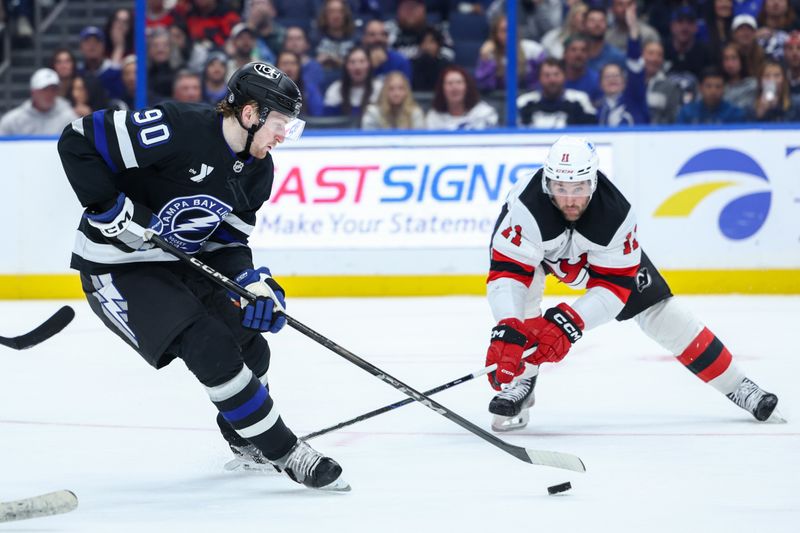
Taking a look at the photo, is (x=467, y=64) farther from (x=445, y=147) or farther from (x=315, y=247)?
(x=315, y=247)

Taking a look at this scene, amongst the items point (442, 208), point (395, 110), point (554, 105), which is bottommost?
point (442, 208)

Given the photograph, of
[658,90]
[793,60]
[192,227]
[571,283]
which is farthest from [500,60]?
[192,227]

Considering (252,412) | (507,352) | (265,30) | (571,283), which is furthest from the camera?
(265,30)

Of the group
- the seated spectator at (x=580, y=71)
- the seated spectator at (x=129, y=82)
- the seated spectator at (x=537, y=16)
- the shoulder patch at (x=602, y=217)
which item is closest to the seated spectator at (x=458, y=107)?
the seated spectator at (x=580, y=71)

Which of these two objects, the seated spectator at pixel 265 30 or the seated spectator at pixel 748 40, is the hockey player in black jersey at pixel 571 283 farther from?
the seated spectator at pixel 265 30

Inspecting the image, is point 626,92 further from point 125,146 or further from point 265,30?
point 125,146

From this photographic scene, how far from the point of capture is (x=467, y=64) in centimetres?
820

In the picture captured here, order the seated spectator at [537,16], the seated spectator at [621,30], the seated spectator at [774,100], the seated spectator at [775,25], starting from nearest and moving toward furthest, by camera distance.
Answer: the seated spectator at [774,100]
the seated spectator at [775,25]
the seated spectator at [621,30]
the seated spectator at [537,16]

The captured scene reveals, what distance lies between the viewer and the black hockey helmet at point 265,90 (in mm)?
3162

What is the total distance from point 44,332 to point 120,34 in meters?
5.45

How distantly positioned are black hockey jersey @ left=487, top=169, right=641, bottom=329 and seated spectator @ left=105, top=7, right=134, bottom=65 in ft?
16.1

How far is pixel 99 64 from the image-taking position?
8.18 m

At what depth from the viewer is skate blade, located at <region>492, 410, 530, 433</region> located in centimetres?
400

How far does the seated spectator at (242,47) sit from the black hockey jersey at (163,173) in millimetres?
4691
